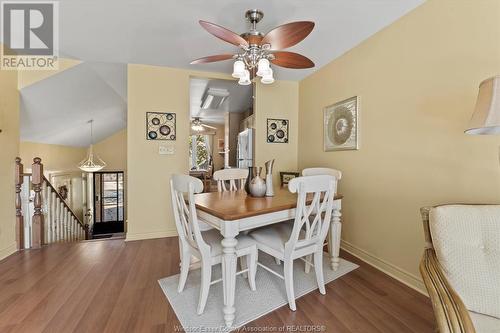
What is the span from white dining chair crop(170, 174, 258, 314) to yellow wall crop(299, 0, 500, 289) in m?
1.36

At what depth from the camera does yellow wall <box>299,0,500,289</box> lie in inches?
58.6

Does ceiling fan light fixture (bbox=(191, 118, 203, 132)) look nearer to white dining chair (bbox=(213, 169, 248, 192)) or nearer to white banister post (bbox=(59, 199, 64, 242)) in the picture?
white banister post (bbox=(59, 199, 64, 242))

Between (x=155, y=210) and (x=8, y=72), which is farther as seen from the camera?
(x=155, y=210)

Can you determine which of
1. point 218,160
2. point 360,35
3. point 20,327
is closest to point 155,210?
point 20,327

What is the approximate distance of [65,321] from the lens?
56.5 inches

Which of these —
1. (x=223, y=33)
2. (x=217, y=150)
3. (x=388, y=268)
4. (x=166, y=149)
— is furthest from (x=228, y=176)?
(x=217, y=150)

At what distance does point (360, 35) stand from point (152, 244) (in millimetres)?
3302

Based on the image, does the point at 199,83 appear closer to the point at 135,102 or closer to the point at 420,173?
the point at 135,102

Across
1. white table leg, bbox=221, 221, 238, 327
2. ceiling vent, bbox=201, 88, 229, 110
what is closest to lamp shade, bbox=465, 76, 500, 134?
white table leg, bbox=221, 221, 238, 327

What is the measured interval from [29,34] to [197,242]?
2657mm

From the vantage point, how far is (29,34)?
7.16 ft

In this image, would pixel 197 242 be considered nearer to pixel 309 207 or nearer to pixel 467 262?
pixel 309 207

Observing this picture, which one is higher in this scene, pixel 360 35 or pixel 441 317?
pixel 360 35

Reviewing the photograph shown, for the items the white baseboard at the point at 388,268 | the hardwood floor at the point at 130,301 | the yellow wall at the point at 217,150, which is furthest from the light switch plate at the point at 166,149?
the yellow wall at the point at 217,150
